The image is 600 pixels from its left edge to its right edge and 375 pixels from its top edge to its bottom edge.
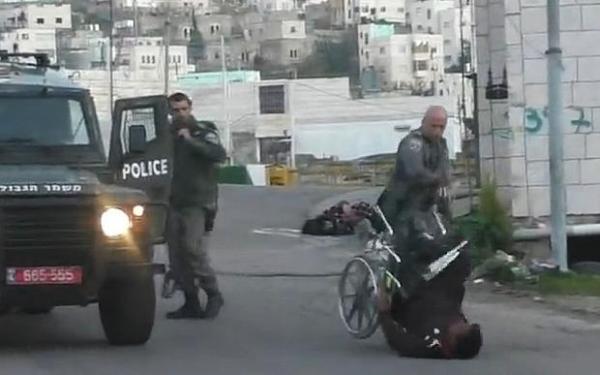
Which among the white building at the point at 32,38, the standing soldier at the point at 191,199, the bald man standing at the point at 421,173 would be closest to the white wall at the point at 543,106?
the standing soldier at the point at 191,199

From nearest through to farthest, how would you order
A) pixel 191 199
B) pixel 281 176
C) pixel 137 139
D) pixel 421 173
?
pixel 421 173 < pixel 137 139 < pixel 191 199 < pixel 281 176

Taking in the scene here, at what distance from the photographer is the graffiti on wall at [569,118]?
17.0 metres

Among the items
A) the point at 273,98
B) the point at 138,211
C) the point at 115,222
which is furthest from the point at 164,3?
the point at 115,222

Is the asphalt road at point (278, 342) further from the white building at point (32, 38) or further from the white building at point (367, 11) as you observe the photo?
the white building at point (367, 11)

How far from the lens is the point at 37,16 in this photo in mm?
42625

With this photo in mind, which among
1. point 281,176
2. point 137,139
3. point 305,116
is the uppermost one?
point 137,139

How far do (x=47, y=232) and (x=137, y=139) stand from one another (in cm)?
209

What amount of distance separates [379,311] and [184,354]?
5.02ft

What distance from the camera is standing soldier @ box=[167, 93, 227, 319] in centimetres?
1337

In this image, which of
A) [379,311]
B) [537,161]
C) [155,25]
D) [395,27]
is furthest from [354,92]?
[379,311]

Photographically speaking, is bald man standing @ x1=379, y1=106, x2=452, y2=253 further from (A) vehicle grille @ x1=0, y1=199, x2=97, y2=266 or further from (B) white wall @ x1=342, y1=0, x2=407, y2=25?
(B) white wall @ x1=342, y1=0, x2=407, y2=25

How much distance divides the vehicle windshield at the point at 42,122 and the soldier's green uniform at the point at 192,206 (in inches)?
38.9

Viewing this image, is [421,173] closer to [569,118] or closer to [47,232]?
[47,232]

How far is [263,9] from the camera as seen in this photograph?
76.8m
